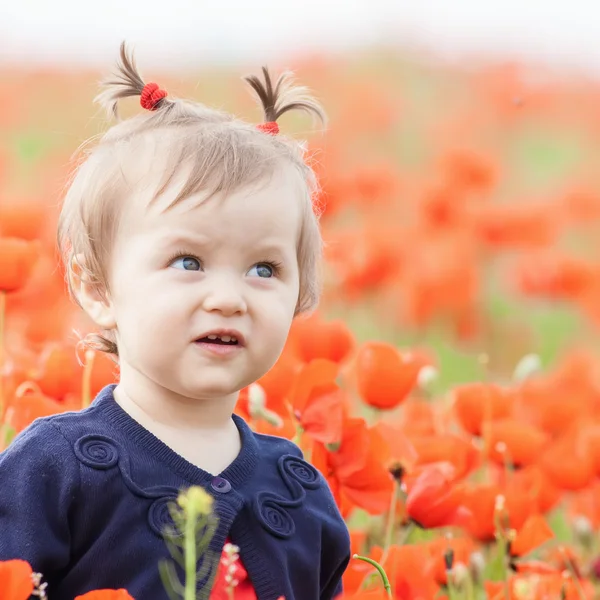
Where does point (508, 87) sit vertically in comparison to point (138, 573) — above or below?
below

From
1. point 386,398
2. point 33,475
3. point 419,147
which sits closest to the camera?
point 33,475

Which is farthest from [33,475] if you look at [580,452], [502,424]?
[580,452]

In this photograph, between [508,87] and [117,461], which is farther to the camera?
[508,87]

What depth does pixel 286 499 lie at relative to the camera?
1.51m

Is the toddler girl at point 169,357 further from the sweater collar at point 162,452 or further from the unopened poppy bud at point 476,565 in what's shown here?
the unopened poppy bud at point 476,565

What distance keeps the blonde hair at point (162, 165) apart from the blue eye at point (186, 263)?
Answer: 55mm

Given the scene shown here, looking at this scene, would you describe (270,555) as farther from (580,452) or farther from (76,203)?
(580,452)

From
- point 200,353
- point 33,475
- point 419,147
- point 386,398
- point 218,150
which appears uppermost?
point 218,150

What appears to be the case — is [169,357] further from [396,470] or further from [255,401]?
[396,470]

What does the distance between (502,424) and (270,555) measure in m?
0.79

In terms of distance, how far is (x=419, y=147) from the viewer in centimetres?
582

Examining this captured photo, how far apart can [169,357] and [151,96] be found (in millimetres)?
329

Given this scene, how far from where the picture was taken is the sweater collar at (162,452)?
1.40m

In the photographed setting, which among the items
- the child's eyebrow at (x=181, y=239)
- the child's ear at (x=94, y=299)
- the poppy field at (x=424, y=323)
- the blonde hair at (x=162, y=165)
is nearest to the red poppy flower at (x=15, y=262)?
the poppy field at (x=424, y=323)
